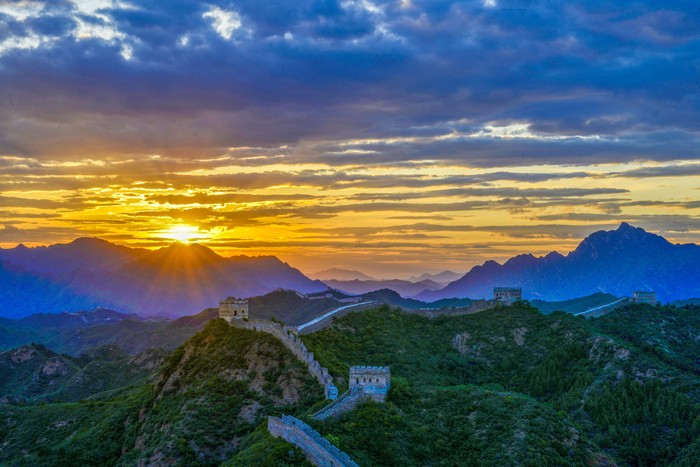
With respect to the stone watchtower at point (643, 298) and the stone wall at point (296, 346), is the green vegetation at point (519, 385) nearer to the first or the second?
the stone wall at point (296, 346)

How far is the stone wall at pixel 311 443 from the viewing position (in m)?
60.5

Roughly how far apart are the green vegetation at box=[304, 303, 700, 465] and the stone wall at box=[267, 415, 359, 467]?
306 centimetres

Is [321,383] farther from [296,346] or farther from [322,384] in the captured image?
[296,346]

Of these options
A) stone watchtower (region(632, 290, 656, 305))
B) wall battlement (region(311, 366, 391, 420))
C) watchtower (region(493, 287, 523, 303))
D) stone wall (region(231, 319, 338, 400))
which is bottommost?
stone watchtower (region(632, 290, 656, 305))

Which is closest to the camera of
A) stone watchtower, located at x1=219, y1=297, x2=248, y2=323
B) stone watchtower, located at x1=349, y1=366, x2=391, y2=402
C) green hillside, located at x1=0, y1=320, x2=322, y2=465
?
stone watchtower, located at x1=349, y1=366, x2=391, y2=402

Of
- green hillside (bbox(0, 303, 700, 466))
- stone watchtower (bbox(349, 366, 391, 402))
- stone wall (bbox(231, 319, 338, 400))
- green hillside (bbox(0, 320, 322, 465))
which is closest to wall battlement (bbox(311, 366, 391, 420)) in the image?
stone watchtower (bbox(349, 366, 391, 402))

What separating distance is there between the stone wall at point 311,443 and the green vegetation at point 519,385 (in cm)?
306

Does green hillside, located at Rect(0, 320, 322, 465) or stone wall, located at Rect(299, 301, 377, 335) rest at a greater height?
stone wall, located at Rect(299, 301, 377, 335)

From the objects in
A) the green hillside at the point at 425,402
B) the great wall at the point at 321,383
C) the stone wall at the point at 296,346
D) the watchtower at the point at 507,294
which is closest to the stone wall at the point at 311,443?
the great wall at the point at 321,383

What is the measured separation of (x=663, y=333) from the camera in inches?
6324

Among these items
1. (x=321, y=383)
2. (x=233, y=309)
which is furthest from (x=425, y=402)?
(x=233, y=309)

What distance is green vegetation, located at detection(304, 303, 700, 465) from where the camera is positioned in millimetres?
75062

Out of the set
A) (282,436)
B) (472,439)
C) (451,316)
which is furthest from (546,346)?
(282,436)

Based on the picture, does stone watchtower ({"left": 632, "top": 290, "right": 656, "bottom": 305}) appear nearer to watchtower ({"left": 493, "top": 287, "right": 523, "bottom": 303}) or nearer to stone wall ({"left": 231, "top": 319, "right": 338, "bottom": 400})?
watchtower ({"left": 493, "top": 287, "right": 523, "bottom": 303})
